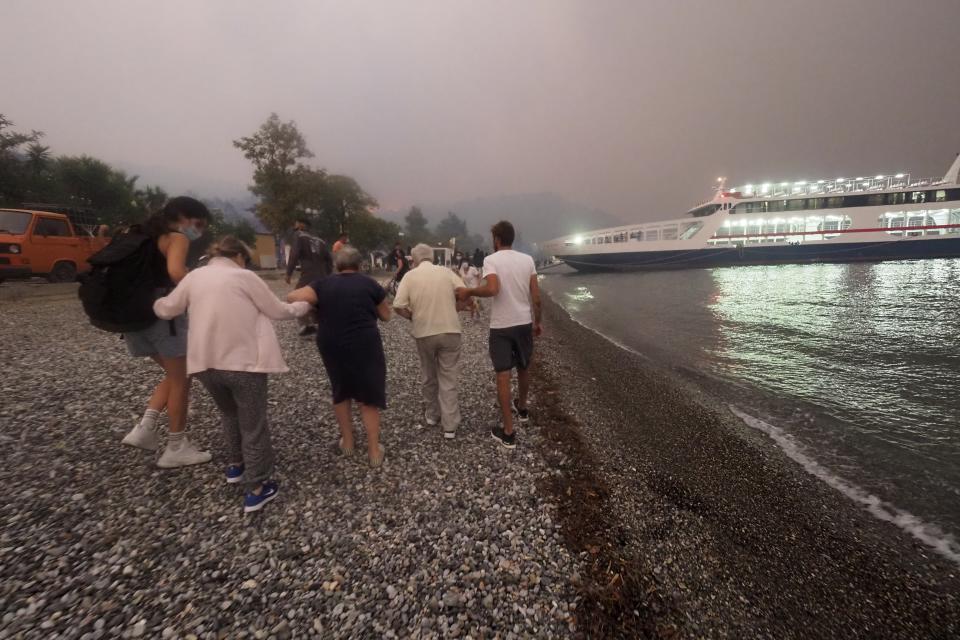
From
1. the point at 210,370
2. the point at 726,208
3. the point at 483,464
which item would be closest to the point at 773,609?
the point at 483,464

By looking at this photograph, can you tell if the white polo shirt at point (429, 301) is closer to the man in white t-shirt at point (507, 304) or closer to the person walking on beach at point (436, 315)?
the person walking on beach at point (436, 315)

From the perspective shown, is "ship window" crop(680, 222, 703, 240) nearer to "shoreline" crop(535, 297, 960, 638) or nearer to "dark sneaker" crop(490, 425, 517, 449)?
"shoreline" crop(535, 297, 960, 638)

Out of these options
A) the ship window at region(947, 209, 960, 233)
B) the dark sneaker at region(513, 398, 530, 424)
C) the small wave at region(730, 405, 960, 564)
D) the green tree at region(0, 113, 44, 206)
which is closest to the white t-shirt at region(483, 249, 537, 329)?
the dark sneaker at region(513, 398, 530, 424)

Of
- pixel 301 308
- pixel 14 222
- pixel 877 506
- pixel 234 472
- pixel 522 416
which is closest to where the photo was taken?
pixel 301 308

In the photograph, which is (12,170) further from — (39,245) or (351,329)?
(351,329)

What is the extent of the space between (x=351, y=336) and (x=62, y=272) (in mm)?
19580

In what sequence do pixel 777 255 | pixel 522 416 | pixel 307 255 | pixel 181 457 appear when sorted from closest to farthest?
1. pixel 181 457
2. pixel 522 416
3. pixel 307 255
4. pixel 777 255

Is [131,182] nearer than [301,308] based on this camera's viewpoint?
No

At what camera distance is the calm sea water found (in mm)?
4496

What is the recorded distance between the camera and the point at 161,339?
352 cm

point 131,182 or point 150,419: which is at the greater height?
point 131,182

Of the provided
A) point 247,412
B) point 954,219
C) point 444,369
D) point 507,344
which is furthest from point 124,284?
point 954,219

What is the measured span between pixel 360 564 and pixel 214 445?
2736 millimetres

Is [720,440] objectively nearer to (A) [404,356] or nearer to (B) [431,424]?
(B) [431,424]
